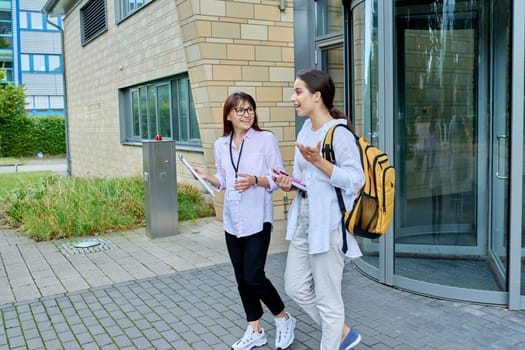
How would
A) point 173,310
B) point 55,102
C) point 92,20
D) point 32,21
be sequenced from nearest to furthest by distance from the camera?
point 173,310 → point 92,20 → point 32,21 → point 55,102

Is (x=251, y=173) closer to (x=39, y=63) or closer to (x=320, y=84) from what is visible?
(x=320, y=84)

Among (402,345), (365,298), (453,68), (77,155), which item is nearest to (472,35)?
(453,68)

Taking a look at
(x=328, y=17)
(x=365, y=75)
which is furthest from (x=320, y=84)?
(x=328, y=17)

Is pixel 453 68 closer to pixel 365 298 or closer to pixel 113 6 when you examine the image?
pixel 365 298

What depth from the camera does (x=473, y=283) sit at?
4.88 metres

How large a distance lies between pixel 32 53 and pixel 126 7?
4474cm

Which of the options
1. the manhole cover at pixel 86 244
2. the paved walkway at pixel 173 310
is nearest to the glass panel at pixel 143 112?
the manhole cover at pixel 86 244

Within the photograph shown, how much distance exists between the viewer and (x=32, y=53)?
176 ft

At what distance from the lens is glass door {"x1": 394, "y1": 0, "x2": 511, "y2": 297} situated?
531cm

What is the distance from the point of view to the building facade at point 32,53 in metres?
52.9

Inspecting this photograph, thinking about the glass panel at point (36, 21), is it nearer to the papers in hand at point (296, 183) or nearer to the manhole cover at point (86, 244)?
the manhole cover at point (86, 244)

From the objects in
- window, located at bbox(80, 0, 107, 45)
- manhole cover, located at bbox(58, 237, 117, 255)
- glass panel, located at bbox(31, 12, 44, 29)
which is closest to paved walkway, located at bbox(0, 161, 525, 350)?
manhole cover, located at bbox(58, 237, 117, 255)

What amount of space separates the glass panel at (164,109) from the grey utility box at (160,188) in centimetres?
428

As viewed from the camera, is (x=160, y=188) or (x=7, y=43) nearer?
(x=160, y=188)
